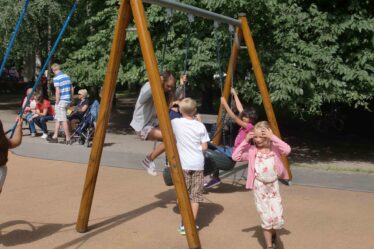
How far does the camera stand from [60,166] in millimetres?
8719

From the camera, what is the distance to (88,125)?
11031mm

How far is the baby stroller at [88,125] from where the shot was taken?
1091 centimetres

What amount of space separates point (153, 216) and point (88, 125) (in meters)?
5.57

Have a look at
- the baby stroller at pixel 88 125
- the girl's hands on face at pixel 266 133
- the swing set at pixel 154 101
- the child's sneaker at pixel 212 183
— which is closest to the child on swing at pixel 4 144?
the swing set at pixel 154 101

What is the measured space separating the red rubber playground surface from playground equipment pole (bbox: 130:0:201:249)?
14.4 inches

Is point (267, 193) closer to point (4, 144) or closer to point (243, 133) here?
point (243, 133)

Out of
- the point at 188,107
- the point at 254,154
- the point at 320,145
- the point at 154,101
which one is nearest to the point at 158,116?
the point at 154,101

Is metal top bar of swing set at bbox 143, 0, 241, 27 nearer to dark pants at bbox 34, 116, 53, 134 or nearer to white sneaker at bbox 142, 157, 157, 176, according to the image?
white sneaker at bbox 142, 157, 157, 176

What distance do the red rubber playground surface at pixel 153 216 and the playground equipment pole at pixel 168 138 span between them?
0.36 m

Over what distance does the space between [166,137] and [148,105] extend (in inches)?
52.6

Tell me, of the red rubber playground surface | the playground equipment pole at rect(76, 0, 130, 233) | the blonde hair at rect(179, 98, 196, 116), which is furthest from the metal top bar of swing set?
the red rubber playground surface

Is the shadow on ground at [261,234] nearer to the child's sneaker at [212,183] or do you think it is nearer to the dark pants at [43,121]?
the child's sneaker at [212,183]

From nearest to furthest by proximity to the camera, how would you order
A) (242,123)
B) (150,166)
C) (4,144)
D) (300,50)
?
(4,144) → (150,166) → (242,123) → (300,50)

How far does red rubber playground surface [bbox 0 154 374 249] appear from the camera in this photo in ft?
16.4
